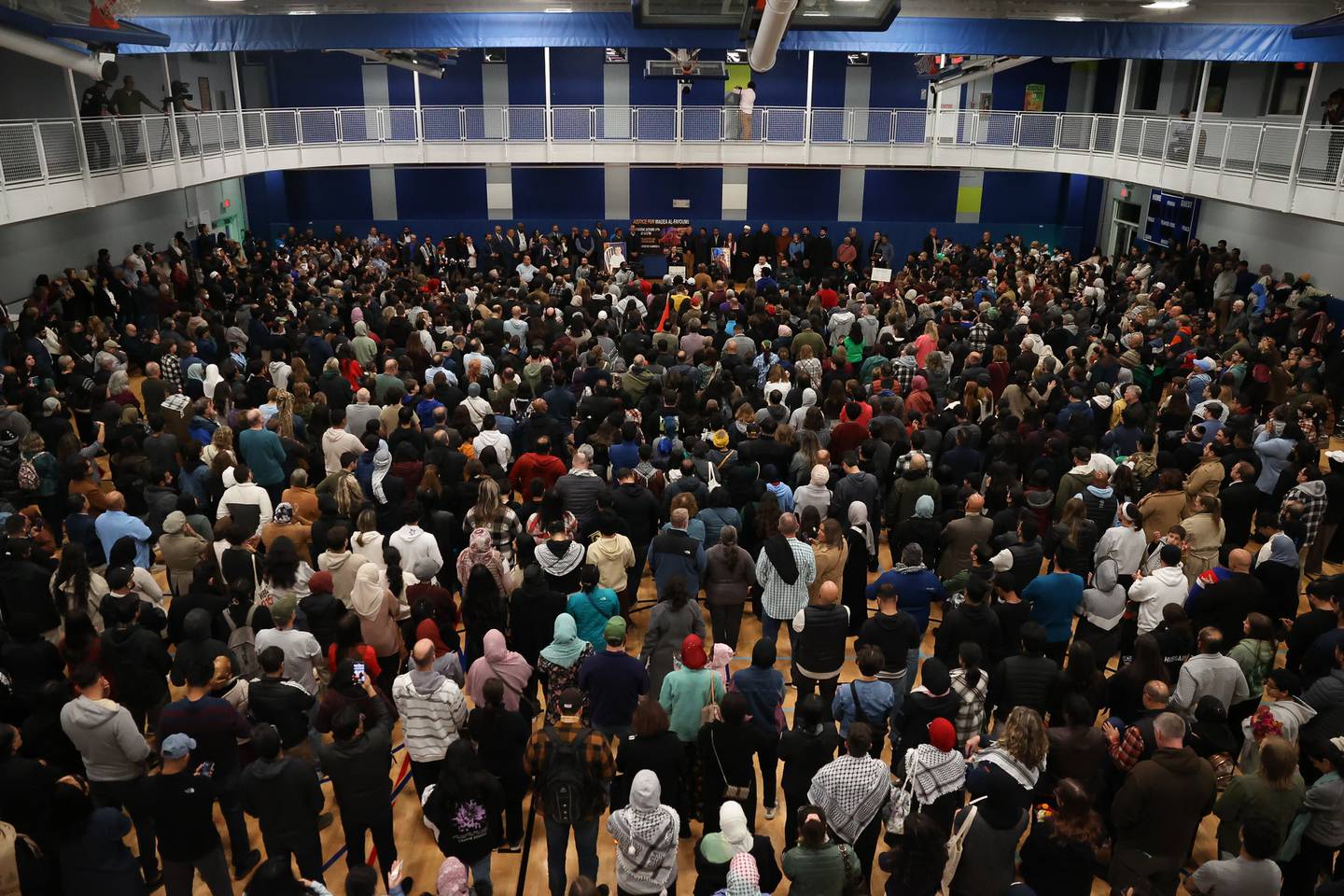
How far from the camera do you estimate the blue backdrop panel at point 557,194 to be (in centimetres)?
3066

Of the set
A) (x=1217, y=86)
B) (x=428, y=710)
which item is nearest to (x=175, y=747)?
(x=428, y=710)

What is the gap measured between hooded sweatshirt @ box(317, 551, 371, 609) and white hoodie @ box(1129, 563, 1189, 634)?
6.00 metres

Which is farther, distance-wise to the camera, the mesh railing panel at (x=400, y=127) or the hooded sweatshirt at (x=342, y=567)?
the mesh railing panel at (x=400, y=127)

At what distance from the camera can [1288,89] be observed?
20422mm

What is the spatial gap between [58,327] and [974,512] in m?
13.9

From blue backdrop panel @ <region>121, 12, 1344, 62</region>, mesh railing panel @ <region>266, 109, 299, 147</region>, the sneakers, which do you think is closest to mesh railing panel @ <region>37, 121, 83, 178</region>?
blue backdrop panel @ <region>121, 12, 1344, 62</region>

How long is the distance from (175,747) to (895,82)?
1153 inches

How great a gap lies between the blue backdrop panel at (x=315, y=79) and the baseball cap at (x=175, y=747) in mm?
28806

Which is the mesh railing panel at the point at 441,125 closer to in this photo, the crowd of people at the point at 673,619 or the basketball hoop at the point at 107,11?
the basketball hoop at the point at 107,11

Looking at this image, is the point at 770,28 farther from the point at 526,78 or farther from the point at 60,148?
the point at 526,78

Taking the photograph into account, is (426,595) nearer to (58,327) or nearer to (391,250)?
(58,327)

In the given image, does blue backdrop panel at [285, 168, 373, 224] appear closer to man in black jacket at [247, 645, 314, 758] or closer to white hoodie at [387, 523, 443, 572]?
white hoodie at [387, 523, 443, 572]

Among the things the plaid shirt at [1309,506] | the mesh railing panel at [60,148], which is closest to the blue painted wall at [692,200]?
the mesh railing panel at [60,148]

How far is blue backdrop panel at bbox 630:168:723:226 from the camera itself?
→ 3072cm
